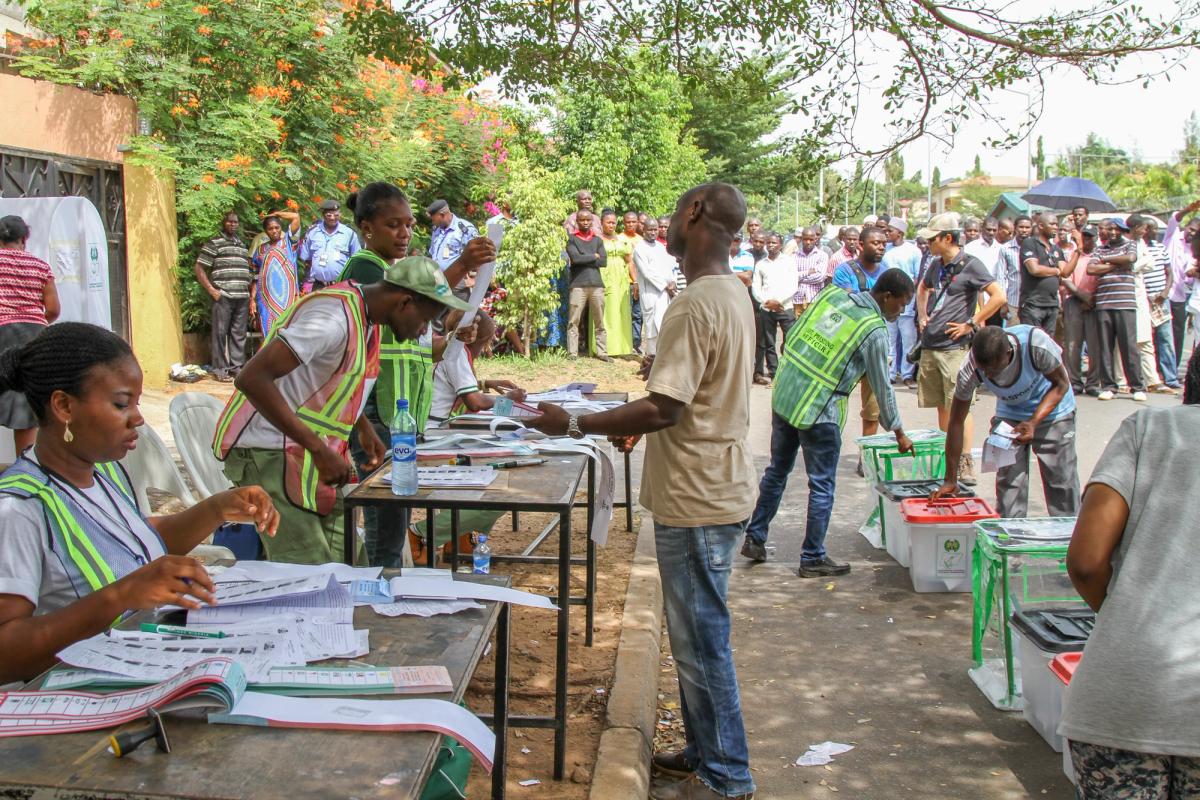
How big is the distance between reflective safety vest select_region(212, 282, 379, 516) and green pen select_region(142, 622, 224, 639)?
5.00 feet

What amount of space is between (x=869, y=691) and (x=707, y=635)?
6.05 ft

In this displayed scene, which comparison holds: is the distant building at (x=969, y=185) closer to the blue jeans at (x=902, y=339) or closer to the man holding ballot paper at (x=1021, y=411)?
the blue jeans at (x=902, y=339)

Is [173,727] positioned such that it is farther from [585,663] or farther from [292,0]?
[292,0]

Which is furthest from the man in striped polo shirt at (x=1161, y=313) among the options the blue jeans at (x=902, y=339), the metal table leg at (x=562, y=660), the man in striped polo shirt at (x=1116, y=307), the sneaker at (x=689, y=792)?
the metal table leg at (x=562, y=660)

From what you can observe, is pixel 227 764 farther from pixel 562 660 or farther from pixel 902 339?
pixel 902 339

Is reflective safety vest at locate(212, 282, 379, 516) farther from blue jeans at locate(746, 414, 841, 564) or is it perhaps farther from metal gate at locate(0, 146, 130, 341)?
metal gate at locate(0, 146, 130, 341)

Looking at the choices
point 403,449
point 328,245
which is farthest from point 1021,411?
point 328,245

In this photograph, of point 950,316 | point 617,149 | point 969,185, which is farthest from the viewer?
point 969,185

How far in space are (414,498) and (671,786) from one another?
4.84 ft

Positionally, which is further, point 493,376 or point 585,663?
point 493,376

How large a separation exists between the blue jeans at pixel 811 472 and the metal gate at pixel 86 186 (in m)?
7.60

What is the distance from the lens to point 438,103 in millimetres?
17641

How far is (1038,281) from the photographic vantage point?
44.3 feet

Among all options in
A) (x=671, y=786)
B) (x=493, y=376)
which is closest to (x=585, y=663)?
(x=671, y=786)
